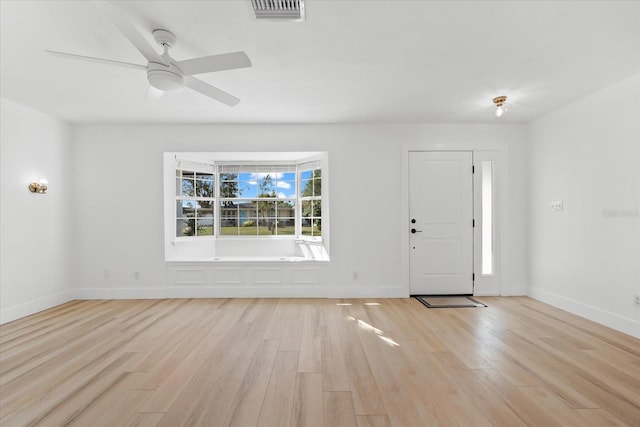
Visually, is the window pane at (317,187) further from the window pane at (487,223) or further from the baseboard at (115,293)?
the baseboard at (115,293)

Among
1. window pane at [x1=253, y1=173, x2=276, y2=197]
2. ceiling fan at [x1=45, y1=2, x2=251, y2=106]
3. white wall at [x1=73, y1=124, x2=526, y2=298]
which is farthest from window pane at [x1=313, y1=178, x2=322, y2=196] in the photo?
ceiling fan at [x1=45, y1=2, x2=251, y2=106]

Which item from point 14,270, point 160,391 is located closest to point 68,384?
point 160,391

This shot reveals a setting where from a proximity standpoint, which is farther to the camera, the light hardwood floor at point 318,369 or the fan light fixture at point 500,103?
the fan light fixture at point 500,103

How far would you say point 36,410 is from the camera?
1931 millimetres

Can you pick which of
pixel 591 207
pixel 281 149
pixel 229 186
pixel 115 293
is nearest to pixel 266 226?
pixel 229 186

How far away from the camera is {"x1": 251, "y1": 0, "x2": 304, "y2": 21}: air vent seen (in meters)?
1.93

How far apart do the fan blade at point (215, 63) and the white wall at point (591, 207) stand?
12.2 ft

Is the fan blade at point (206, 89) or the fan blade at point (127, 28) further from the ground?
the fan blade at point (127, 28)

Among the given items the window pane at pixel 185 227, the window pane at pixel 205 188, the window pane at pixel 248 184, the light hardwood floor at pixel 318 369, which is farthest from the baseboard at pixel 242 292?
the window pane at pixel 248 184

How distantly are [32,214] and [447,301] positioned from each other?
18.3 ft

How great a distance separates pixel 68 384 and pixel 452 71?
13.3 feet

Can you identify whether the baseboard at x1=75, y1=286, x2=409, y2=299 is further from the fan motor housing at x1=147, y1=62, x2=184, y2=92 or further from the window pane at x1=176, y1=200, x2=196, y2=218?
the fan motor housing at x1=147, y1=62, x2=184, y2=92

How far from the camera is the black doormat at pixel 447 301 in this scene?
13.5ft

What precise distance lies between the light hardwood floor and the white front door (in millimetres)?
866
